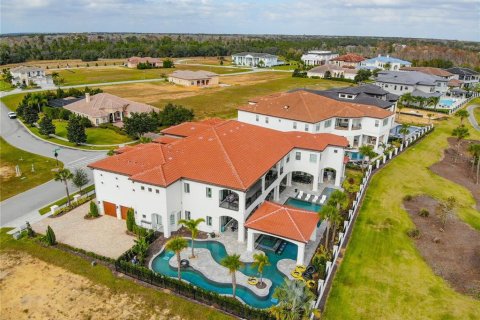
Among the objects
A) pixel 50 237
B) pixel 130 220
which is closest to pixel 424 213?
pixel 130 220

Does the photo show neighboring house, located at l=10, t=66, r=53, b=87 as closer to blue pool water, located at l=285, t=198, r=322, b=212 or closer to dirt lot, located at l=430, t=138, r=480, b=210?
blue pool water, located at l=285, t=198, r=322, b=212

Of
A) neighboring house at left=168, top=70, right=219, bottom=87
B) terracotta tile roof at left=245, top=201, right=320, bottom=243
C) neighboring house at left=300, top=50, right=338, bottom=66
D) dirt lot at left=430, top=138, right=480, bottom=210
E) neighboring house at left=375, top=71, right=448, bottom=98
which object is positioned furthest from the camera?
neighboring house at left=300, top=50, right=338, bottom=66

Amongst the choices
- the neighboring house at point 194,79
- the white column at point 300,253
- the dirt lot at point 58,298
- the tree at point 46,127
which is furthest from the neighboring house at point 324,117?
the neighboring house at point 194,79

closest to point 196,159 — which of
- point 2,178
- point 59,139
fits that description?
point 2,178

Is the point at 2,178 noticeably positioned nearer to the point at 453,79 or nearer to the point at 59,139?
the point at 59,139

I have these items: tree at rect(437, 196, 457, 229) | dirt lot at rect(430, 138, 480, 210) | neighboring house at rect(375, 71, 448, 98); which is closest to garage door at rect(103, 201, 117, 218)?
tree at rect(437, 196, 457, 229)

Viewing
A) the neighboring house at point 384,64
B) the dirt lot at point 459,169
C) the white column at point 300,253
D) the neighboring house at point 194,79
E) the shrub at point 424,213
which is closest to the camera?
the white column at point 300,253

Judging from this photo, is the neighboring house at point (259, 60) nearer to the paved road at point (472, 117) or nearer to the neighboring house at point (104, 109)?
the paved road at point (472, 117)
